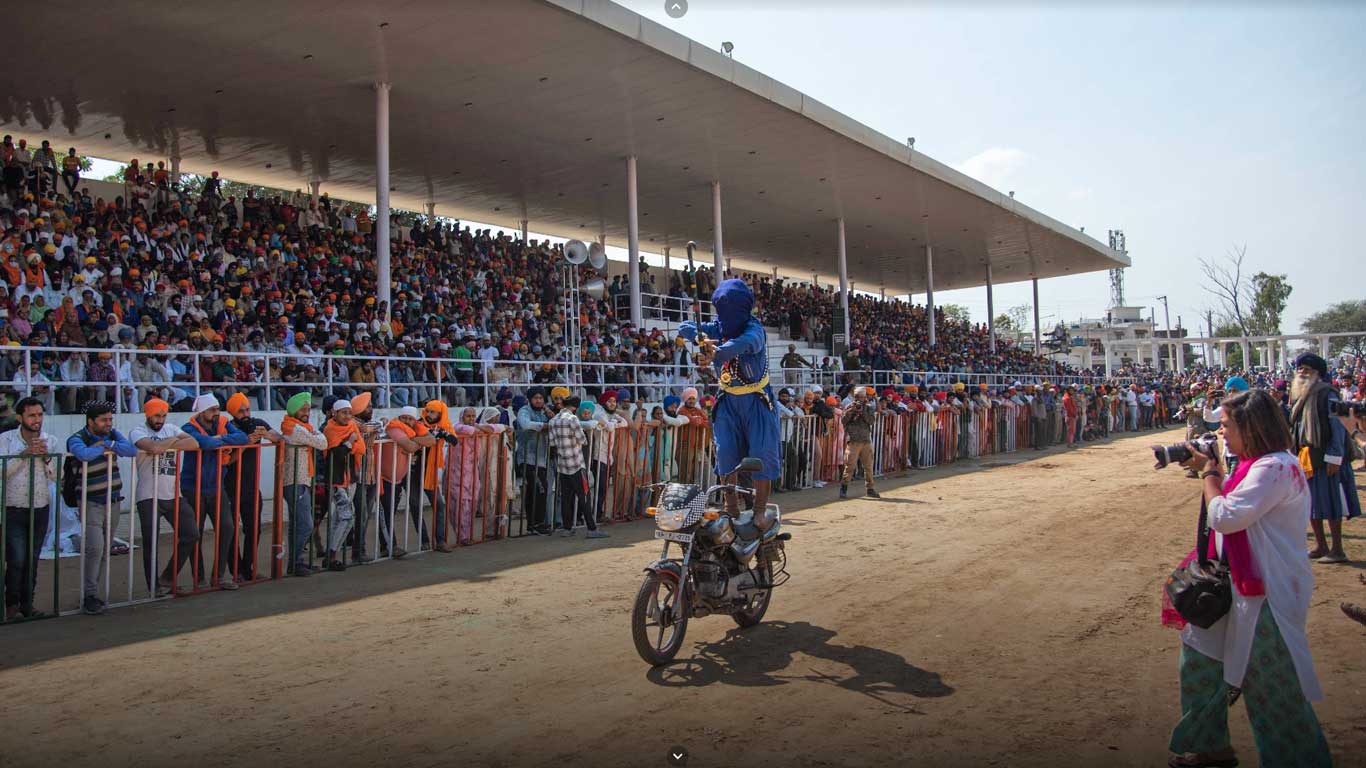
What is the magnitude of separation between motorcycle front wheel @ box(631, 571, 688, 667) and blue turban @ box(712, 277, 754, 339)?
2.02 meters

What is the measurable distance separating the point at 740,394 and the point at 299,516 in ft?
15.4

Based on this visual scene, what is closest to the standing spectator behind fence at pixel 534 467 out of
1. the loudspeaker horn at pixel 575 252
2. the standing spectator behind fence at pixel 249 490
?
the standing spectator behind fence at pixel 249 490

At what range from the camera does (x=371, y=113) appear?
19.9m

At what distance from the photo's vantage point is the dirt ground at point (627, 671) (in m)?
4.08

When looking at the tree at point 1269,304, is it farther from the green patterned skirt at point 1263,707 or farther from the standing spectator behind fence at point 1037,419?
the green patterned skirt at point 1263,707

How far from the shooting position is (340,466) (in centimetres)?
888

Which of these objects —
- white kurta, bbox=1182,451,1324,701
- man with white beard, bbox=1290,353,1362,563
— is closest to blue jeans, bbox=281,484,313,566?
white kurta, bbox=1182,451,1324,701

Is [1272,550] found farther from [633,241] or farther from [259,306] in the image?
[633,241]

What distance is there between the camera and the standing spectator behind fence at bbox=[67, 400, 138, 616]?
23.2 ft

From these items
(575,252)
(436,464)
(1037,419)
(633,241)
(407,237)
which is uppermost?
(407,237)

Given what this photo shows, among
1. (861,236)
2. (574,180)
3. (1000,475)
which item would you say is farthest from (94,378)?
(861,236)

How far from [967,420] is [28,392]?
18.2m

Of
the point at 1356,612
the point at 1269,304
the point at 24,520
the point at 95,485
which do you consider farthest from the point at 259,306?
the point at 1269,304

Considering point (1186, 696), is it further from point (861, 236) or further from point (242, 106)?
point (861, 236)
